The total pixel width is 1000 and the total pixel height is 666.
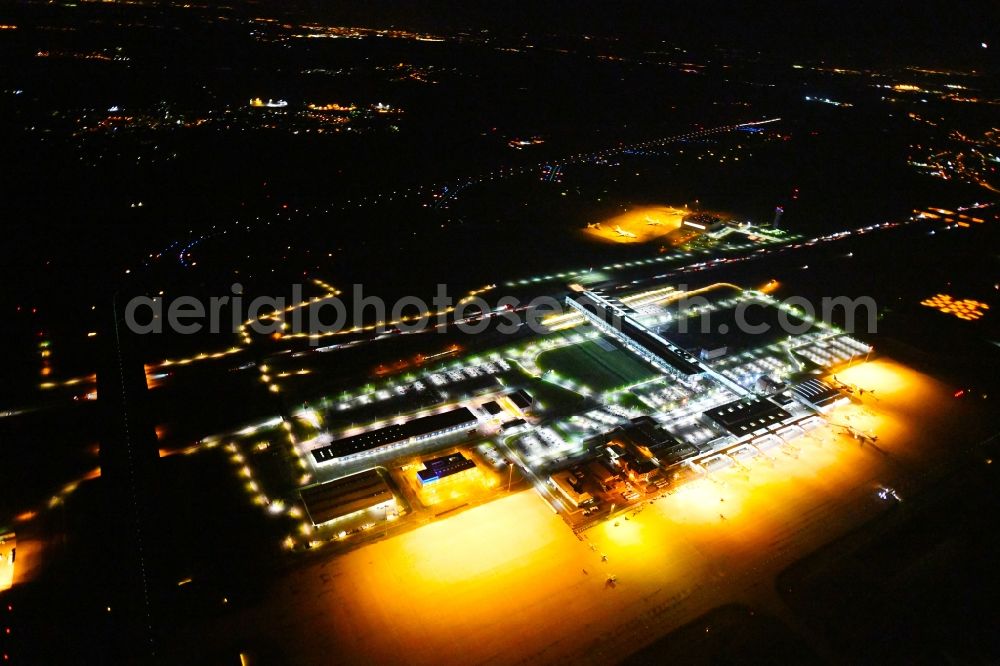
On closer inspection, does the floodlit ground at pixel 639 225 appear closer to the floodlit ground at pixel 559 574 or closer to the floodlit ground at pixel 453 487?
the floodlit ground at pixel 559 574

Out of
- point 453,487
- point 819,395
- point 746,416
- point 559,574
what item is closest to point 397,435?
point 453,487

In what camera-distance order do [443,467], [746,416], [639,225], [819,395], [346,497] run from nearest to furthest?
[346,497] < [443,467] < [746,416] < [819,395] < [639,225]

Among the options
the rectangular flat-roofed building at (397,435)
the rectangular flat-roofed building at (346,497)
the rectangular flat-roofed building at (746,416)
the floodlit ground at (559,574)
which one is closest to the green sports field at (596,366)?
the rectangular flat-roofed building at (746,416)

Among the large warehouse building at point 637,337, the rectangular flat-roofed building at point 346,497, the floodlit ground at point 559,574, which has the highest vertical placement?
the large warehouse building at point 637,337

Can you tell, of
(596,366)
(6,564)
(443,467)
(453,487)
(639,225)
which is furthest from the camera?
(639,225)

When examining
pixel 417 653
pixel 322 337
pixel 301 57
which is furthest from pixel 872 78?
pixel 417 653

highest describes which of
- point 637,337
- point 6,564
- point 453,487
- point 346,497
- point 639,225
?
point 639,225

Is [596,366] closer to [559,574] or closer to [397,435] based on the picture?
[397,435]
